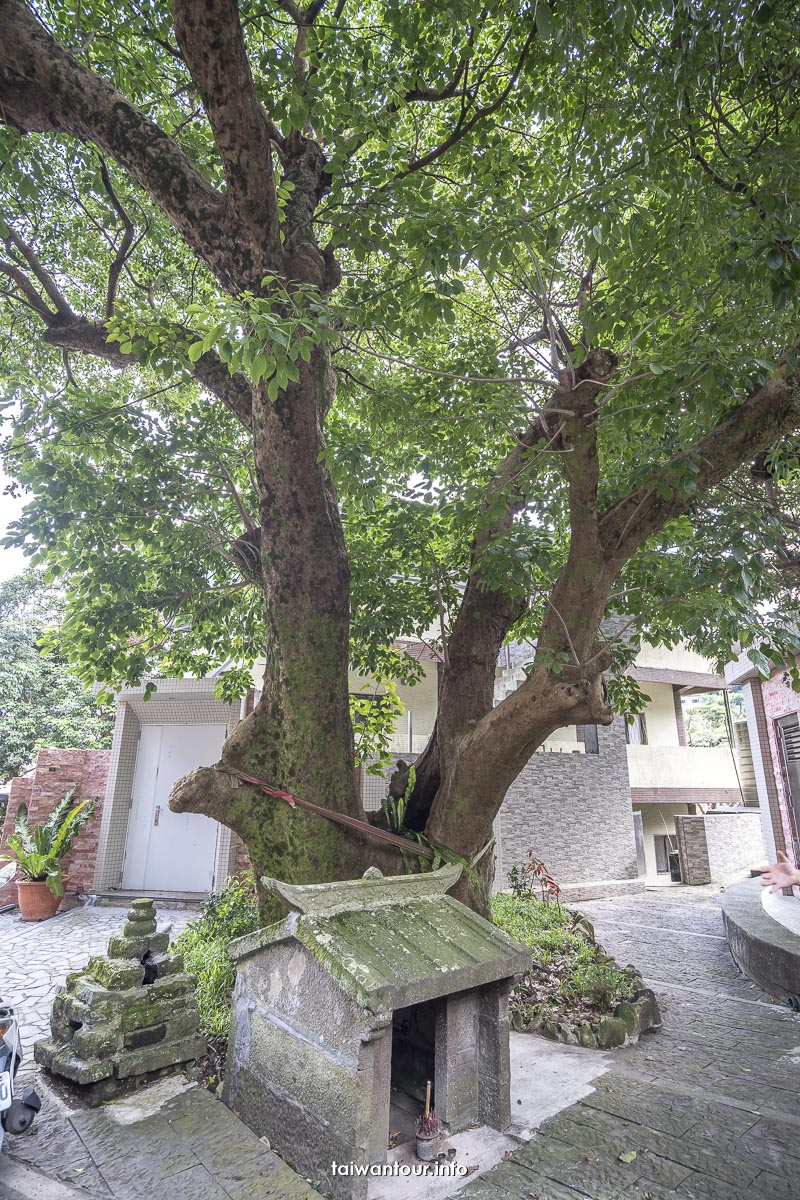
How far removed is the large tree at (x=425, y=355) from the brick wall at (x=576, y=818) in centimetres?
642

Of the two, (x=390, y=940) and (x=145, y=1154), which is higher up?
(x=390, y=940)

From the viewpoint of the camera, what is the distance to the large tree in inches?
161

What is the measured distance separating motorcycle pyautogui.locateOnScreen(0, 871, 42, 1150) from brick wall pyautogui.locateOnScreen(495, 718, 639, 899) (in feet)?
30.0

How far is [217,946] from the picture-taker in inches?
249

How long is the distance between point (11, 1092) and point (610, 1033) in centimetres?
434

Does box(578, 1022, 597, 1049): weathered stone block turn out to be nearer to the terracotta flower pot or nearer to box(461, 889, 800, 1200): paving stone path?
box(461, 889, 800, 1200): paving stone path

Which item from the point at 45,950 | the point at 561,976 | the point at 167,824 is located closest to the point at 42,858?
the point at 167,824

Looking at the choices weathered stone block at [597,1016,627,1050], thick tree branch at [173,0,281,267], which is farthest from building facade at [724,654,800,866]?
thick tree branch at [173,0,281,267]

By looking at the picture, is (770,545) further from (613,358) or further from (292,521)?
(292,521)

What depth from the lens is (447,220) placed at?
4250mm

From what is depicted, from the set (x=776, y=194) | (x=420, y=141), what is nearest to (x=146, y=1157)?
(x=776, y=194)

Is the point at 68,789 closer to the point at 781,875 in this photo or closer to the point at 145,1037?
the point at 145,1037

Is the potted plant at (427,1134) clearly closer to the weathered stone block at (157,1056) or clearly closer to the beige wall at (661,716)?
the weathered stone block at (157,1056)

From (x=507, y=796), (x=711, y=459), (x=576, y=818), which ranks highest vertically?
(x=711, y=459)
